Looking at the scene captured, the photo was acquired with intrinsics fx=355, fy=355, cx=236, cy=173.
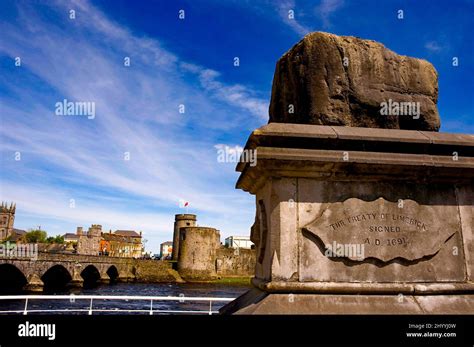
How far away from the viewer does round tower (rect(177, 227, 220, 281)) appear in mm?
65562

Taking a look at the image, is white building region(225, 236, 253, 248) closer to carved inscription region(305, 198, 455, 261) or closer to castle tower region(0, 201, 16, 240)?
castle tower region(0, 201, 16, 240)

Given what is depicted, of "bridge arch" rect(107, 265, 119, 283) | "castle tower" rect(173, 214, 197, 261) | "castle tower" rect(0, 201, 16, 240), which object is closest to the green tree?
"castle tower" rect(0, 201, 16, 240)

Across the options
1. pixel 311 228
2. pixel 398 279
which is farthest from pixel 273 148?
pixel 398 279

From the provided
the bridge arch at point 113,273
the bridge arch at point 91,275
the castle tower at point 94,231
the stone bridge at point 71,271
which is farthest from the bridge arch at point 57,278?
the castle tower at point 94,231

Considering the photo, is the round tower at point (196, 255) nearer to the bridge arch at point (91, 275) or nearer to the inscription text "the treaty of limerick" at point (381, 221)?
the bridge arch at point (91, 275)

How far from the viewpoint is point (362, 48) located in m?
4.23

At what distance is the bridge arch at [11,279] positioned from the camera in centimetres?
4231

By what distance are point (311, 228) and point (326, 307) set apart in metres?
0.73

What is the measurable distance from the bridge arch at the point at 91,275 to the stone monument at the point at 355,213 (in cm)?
6128

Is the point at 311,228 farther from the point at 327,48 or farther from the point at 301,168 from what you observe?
the point at 327,48

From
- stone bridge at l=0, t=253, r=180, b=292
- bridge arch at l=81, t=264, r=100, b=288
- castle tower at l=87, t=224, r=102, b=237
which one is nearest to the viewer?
stone bridge at l=0, t=253, r=180, b=292

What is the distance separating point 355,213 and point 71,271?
56.7 m

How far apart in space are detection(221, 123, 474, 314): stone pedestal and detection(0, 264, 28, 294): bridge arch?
47.5m

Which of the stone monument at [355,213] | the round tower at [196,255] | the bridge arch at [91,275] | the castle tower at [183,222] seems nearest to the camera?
the stone monument at [355,213]
